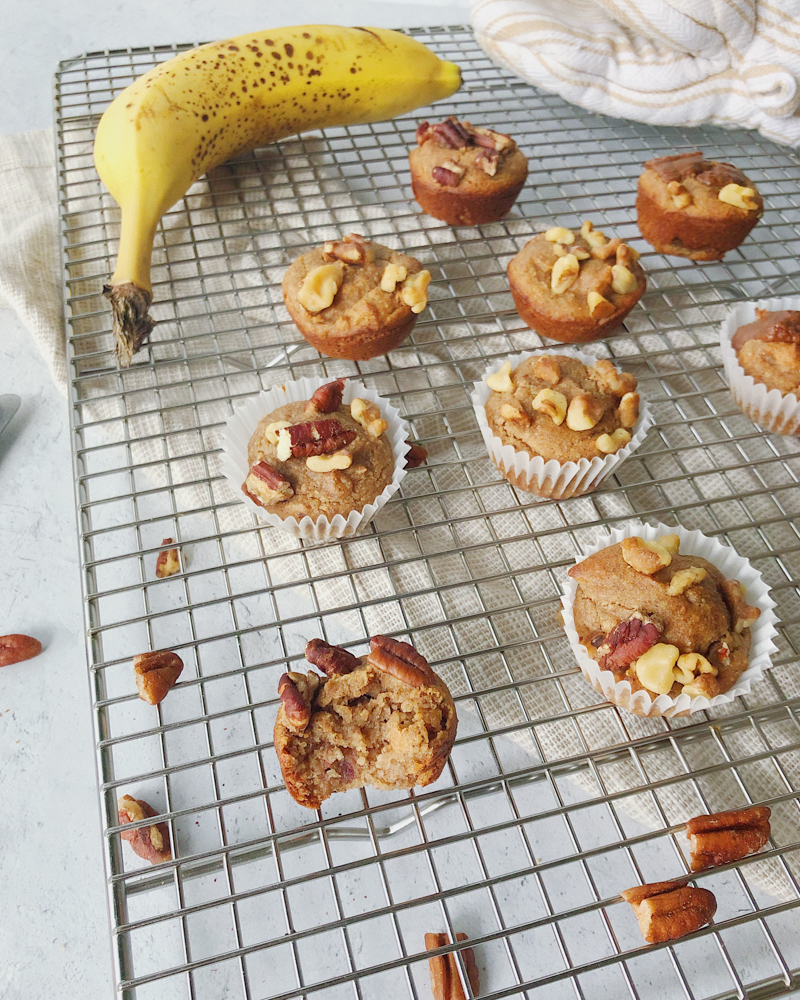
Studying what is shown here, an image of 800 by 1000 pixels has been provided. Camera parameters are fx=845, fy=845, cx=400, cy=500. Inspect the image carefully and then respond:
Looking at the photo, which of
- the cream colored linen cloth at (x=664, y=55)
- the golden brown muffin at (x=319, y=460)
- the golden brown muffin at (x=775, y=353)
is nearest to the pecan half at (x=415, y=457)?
the golden brown muffin at (x=319, y=460)

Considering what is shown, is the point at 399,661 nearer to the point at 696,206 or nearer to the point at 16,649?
the point at 16,649

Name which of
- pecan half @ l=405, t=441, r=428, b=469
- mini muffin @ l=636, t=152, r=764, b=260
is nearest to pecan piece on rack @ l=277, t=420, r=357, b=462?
pecan half @ l=405, t=441, r=428, b=469

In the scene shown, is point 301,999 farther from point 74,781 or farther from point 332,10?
point 332,10

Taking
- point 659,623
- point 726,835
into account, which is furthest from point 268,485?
point 726,835

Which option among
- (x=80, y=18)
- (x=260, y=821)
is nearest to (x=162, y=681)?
(x=260, y=821)

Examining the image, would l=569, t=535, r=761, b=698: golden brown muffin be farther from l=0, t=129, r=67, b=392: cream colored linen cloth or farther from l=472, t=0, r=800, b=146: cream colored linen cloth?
l=472, t=0, r=800, b=146: cream colored linen cloth

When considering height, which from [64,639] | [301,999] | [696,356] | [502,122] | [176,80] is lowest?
[301,999]

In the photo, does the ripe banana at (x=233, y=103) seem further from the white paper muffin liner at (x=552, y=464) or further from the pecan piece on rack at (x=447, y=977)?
the pecan piece on rack at (x=447, y=977)
